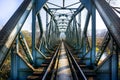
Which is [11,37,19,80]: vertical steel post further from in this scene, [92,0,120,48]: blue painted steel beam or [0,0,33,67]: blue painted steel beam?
[92,0,120,48]: blue painted steel beam

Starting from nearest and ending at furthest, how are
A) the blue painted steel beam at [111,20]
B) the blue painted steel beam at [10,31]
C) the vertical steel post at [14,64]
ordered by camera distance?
the blue painted steel beam at [10,31] < the blue painted steel beam at [111,20] < the vertical steel post at [14,64]

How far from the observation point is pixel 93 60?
8.68 meters

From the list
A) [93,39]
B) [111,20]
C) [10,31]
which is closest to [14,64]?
[10,31]

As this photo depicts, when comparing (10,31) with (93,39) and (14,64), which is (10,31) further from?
(93,39)

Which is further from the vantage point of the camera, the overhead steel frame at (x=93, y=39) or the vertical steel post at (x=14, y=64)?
the vertical steel post at (x=14, y=64)

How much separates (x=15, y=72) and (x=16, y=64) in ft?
0.79

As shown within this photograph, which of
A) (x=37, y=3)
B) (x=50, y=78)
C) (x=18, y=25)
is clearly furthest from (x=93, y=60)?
(x=18, y=25)

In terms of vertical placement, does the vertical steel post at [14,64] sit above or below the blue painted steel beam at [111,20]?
below

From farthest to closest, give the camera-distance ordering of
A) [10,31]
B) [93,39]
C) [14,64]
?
[93,39]
[14,64]
[10,31]

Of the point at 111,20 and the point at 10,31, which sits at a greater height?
the point at 111,20

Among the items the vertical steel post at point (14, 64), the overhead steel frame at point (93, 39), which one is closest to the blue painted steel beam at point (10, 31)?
the overhead steel frame at point (93, 39)

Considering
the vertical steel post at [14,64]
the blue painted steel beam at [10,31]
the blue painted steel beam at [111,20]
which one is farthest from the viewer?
the vertical steel post at [14,64]

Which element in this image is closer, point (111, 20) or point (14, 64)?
point (111, 20)

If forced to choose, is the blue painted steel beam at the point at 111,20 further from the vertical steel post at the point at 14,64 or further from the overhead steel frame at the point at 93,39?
the vertical steel post at the point at 14,64
